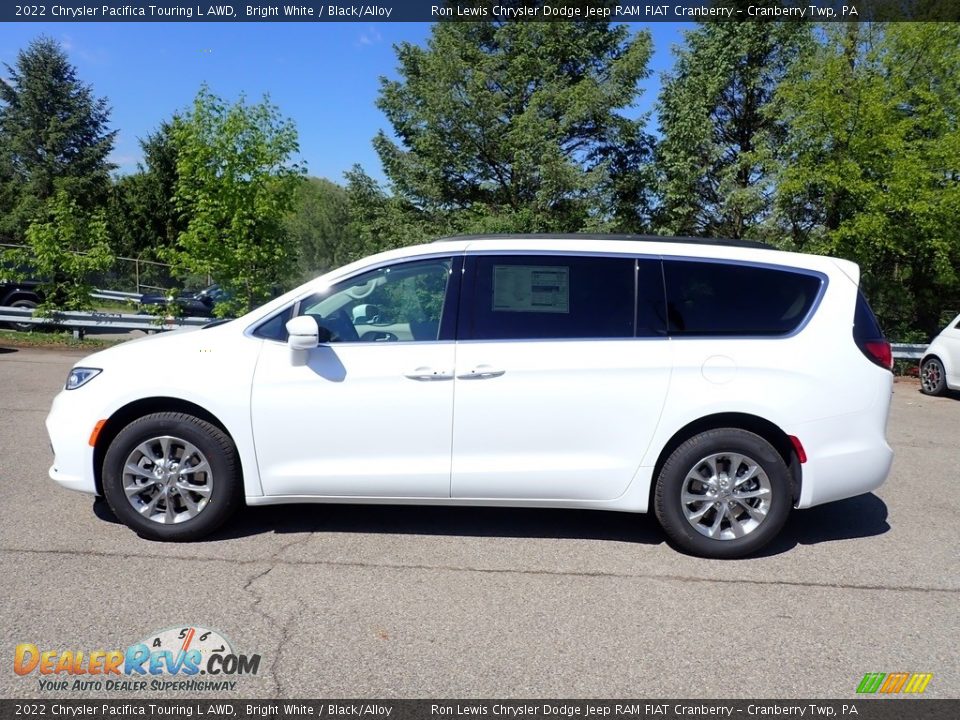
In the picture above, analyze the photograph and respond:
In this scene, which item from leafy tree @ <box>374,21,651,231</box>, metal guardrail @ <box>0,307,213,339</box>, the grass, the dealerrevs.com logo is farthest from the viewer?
leafy tree @ <box>374,21,651,231</box>

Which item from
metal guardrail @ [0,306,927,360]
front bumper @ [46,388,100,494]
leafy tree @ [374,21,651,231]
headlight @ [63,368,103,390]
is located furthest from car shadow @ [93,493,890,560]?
leafy tree @ [374,21,651,231]

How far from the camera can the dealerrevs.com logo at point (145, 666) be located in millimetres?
3158

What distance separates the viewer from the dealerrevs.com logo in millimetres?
3158

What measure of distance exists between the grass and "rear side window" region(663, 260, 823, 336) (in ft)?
42.9

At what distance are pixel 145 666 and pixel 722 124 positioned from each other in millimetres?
21022

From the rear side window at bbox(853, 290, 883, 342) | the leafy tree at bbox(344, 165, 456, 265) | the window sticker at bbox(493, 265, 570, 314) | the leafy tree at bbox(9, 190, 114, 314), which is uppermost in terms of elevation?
the leafy tree at bbox(344, 165, 456, 265)

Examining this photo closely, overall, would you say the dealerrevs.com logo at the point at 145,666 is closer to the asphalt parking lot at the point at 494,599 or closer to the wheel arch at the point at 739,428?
the asphalt parking lot at the point at 494,599

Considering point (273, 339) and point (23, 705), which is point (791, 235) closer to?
point (273, 339)

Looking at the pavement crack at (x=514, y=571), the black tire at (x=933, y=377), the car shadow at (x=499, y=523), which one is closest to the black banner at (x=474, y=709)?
the pavement crack at (x=514, y=571)

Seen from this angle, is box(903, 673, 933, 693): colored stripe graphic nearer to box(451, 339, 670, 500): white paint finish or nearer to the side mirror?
box(451, 339, 670, 500): white paint finish

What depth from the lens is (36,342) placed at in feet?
50.2

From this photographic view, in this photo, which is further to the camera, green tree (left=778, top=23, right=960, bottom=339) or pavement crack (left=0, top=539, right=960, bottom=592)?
green tree (left=778, top=23, right=960, bottom=339)

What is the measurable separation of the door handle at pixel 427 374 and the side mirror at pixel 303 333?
558mm

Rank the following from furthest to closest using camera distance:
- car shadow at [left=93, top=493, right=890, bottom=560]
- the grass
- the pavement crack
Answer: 1. the grass
2. car shadow at [left=93, top=493, right=890, bottom=560]
3. the pavement crack
